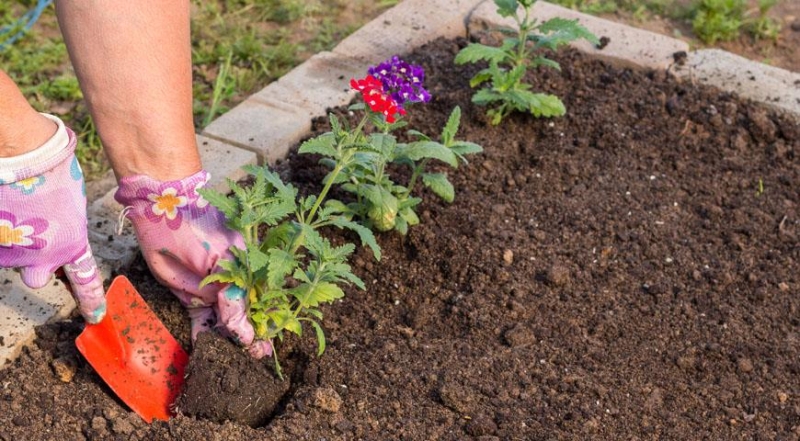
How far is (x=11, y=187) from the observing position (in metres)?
2.26

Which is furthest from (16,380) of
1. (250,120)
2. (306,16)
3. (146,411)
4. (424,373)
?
(306,16)

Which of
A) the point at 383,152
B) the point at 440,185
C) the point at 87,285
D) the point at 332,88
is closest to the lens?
the point at 87,285

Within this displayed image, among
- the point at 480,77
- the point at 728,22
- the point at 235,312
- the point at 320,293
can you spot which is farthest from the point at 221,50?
the point at 728,22

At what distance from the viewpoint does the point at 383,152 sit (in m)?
2.84

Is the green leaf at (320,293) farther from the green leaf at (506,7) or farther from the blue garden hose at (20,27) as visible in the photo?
the blue garden hose at (20,27)

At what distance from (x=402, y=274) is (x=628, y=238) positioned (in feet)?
2.44

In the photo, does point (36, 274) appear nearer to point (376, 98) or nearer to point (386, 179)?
point (376, 98)

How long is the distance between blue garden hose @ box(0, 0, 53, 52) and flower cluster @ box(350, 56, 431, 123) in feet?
6.55

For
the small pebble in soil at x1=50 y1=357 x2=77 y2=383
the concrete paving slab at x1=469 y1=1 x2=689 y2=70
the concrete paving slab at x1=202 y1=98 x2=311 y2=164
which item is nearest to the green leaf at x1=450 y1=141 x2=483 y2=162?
the concrete paving slab at x1=202 y1=98 x2=311 y2=164

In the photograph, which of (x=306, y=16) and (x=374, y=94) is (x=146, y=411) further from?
(x=306, y=16)

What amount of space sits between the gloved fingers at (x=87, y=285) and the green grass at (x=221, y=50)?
3.64ft

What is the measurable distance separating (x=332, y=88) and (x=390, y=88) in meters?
1.18

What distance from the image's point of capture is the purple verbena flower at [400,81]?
267 cm

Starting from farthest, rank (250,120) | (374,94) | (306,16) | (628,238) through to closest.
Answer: (306,16), (250,120), (628,238), (374,94)
